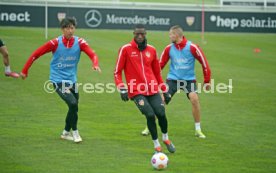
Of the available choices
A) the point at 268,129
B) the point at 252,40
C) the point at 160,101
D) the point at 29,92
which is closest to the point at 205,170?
the point at 160,101

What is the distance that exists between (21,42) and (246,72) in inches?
436

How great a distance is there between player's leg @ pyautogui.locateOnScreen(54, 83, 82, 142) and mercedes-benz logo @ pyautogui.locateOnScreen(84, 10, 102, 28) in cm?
2410

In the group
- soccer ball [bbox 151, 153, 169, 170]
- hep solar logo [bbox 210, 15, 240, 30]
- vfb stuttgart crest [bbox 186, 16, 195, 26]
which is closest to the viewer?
soccer ball [bbox 151, 153, 169, 170]

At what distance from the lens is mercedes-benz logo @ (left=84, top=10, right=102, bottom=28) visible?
126ft

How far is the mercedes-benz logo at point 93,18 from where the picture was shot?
126 feet

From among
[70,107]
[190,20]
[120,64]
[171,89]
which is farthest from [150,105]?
[190,20]

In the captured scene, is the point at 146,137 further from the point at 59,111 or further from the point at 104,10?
the point at 104,10

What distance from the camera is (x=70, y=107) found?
14.5 meters

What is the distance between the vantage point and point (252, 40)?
3734 centimetres

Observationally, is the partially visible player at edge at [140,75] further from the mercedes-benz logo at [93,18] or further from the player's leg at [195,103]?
the mercedes-benz logo at [93,18]

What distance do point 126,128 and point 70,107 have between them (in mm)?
2128

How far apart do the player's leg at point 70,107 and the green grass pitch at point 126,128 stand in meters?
0.29

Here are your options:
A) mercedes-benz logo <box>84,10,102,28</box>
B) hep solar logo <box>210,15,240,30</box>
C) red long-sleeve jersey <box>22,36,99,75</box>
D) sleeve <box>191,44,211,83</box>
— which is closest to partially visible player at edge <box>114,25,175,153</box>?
red long-sleeve jersey <box>22,36,99,75</box>

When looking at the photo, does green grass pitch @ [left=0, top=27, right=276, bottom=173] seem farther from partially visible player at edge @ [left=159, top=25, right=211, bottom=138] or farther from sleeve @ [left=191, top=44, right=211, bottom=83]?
sleeve @ [left=191, top=44, right=211, bottom=83]
